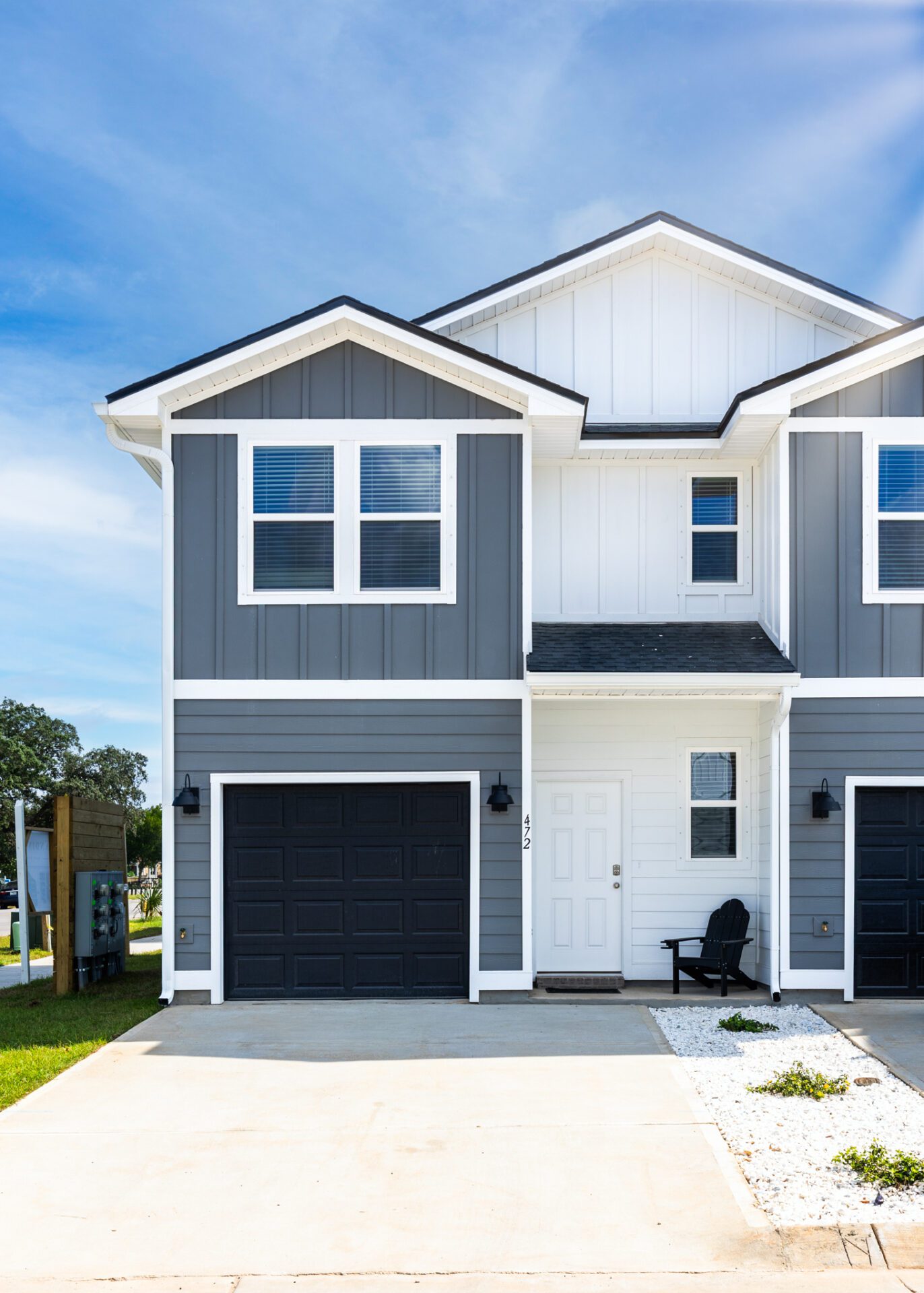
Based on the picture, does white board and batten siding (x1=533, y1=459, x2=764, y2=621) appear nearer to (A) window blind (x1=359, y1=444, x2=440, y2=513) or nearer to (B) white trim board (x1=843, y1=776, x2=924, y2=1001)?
(A) window blind (x1=359, y1=444, x2=440, y2=513)

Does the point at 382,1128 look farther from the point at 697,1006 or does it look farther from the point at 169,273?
the point at 169,273

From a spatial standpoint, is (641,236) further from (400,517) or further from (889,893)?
(889,893)

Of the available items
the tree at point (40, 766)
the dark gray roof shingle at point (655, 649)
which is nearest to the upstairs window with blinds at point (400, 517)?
the dark gray roof shingle at point (655, 649)

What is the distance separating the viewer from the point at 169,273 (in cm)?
1773

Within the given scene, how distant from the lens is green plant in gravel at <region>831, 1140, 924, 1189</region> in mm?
5406

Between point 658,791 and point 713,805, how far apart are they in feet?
1.86

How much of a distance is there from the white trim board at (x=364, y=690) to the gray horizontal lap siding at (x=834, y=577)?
2771 millimetres

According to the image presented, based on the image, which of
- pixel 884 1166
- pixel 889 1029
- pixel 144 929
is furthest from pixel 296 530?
pixel 144 929

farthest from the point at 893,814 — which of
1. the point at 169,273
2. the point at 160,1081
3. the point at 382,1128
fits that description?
the point at 169,273

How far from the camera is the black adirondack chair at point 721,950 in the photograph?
1043cm

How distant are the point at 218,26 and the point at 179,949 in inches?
382

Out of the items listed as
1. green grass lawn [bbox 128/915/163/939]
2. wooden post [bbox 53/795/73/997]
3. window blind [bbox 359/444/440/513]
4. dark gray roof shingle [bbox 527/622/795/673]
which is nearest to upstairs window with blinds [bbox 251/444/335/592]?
window blind [bbox 359/444/440/513]

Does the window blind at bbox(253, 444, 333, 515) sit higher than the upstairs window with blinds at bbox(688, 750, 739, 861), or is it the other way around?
the window blind at bbox(253, 444, 333, 515)

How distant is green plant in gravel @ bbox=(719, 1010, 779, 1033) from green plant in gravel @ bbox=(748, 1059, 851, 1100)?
4.80 feet
